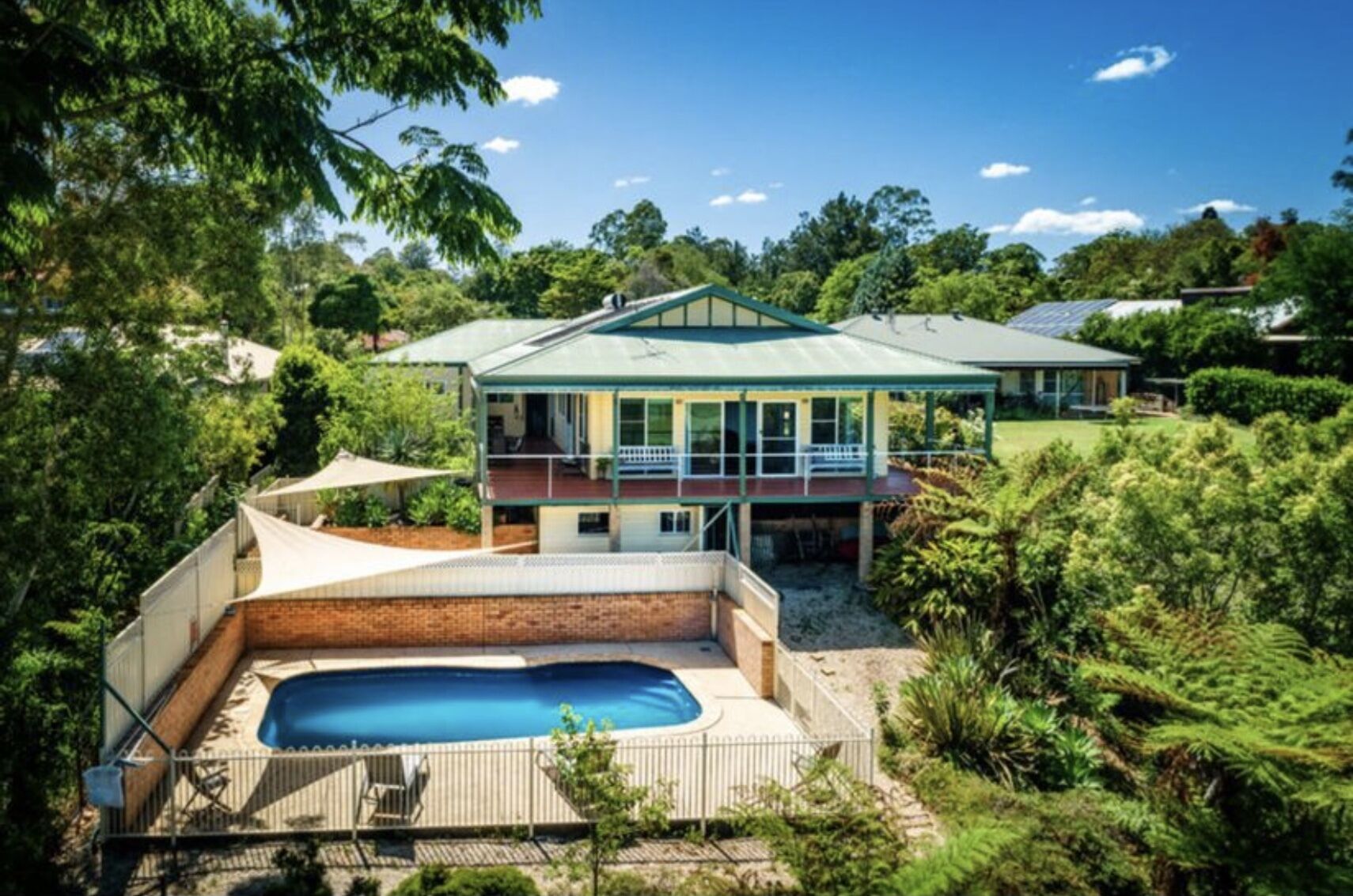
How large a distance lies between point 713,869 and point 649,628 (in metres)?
9.30

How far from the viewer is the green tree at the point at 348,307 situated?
5819 centimetres

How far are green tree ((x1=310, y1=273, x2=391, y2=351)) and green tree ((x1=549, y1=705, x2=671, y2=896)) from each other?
49592 mm

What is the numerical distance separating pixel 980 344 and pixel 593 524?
90.0 ft

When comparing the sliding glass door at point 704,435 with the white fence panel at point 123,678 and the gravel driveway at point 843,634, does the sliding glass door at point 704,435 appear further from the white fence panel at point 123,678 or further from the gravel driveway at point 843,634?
the white fence panel at point 123,678

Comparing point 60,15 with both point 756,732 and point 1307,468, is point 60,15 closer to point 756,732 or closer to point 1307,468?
point 756,732

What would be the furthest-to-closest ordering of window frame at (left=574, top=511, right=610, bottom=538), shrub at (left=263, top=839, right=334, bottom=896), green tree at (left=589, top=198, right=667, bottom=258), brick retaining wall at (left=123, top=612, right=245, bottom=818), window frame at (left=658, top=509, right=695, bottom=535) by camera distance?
green tree at (left=589, top=198, right=667, bottom=258), window frame at (left=658, top=509, right=695, bottom=535), window frame at (left=574, top=511, right=610, bottom=538), brick retaining wall at (left=123, top=612, right=245, bottom=818), shrub at (left=263, top=839, right=334, bottom=896)

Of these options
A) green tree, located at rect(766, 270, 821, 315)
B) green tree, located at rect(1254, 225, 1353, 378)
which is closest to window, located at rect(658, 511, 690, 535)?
green tree, located at rect(1254, 225, 1353, 378)

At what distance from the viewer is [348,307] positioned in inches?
2295

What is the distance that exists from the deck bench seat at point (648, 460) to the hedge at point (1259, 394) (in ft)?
72.3

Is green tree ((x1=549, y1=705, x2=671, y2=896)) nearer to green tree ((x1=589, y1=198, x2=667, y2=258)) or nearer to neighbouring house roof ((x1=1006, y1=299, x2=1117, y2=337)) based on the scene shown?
neighbouring house roof ((x1=1006, y1=299, x2=1117, y2=337))

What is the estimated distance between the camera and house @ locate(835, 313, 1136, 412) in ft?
145

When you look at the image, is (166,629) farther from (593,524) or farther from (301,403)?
(301,403)

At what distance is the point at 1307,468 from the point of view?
17.0m

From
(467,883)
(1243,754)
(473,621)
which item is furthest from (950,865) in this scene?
(473,621)
